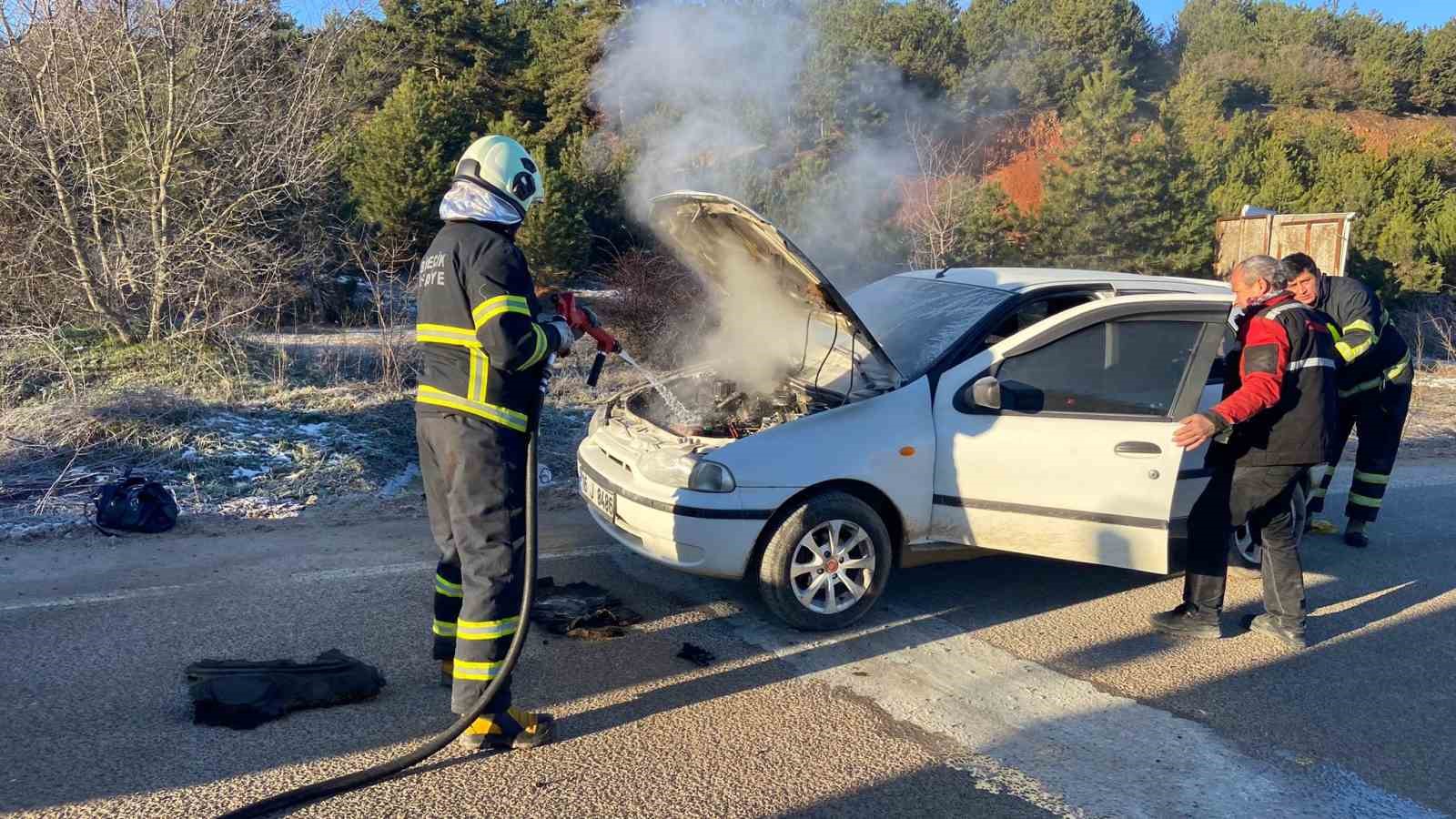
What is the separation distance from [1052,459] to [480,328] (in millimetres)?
2689

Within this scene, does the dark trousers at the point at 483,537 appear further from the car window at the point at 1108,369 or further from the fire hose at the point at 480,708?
the car window at the point at 1108,369

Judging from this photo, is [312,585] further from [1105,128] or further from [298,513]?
[1105,128]

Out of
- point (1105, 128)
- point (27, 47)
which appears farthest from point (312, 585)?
point (1105, 128)

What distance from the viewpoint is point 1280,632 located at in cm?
462

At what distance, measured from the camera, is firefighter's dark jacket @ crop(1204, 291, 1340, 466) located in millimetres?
4363

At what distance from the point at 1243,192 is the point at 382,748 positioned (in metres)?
23.7

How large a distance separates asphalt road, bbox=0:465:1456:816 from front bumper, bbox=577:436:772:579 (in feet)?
1.19

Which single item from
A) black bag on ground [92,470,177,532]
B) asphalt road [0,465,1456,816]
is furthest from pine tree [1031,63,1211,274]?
black bag on ground [92,470,177,532]

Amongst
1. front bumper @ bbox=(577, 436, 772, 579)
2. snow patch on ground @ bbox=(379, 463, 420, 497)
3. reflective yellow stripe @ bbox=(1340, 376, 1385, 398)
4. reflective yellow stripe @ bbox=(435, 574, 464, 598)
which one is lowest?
snow patch on ground @ bbox=(379, 463, 420, 497)

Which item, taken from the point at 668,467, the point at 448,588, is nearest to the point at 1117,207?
the point at 668,467

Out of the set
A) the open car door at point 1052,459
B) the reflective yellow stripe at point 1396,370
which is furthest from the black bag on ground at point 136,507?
the reflective yellow stripe at point 1396,370

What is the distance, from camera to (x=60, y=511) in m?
5.85

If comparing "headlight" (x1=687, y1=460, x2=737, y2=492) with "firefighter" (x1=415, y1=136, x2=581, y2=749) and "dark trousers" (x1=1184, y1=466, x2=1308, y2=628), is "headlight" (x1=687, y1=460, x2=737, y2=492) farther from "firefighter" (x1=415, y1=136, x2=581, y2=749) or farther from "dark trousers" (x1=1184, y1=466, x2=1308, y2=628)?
"dark trousers" (x1=1184, y1=466, x2=1308, y2=628)

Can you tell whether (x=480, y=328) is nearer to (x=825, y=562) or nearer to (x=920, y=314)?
(x=825, y=562)
